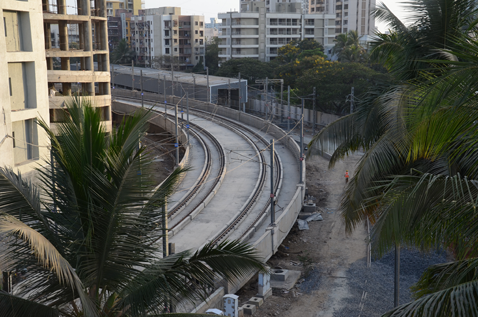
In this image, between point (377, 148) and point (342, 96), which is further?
point (342, 96)

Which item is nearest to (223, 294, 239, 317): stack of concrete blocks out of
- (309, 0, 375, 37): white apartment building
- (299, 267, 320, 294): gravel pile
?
(299, 267, 320, 294): gravel pile

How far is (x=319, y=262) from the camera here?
2389cm

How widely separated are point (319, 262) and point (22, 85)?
47.4 feet

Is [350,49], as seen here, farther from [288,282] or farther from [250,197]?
[288,282]

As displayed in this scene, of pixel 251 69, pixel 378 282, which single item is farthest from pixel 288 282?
pixel 251 69

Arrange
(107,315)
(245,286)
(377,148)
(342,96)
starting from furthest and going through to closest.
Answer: (342,96), (245,286), (377,148), (107,315)

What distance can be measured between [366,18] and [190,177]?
87.9 metres

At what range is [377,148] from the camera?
402 inches

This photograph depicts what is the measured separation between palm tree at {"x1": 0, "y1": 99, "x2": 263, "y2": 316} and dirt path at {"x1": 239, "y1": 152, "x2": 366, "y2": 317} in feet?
39.5

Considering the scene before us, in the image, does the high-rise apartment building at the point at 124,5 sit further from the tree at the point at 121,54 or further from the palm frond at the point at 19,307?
the palm frond at the point at 19,307

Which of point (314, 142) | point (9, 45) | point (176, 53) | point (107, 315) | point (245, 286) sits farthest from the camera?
point (176, 53)

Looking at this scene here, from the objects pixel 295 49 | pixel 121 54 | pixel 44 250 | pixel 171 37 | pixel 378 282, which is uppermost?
pixel 171 37

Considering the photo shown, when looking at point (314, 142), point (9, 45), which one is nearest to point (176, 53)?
point (9, 45)

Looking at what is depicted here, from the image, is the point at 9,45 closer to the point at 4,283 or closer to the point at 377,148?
the point at 4,283
